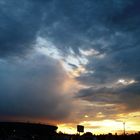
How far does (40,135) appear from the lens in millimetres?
155500

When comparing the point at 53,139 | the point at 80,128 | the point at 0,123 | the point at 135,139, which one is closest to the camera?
the point at 80,128

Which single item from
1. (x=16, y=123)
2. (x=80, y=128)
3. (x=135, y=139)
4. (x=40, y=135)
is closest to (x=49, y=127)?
(x=40, y=135)

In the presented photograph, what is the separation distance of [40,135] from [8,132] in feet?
51.0

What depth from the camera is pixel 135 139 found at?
18988cm

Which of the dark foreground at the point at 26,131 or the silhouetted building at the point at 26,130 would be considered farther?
the silhouetted building at the point at 26,130

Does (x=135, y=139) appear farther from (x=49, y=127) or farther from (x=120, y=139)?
(x=49, y=127)

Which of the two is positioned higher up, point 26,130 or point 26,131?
point 26,130

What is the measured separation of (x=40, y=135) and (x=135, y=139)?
2500 inches

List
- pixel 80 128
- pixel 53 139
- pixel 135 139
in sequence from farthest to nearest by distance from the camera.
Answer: pixel 135 139, pixel 53 139, pixel 80 128

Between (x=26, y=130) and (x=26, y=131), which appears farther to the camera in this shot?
(x=26, y=131)

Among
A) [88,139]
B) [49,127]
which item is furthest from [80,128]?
[88,139]

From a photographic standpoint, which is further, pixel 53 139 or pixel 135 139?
pixel 135 139

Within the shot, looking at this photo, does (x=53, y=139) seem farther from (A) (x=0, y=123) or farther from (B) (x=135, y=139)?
(B) (x=135, y=139)

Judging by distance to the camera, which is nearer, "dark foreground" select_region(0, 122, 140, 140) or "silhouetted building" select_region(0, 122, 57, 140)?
"dark foreground" select_region(0, 122, 140, 140)
